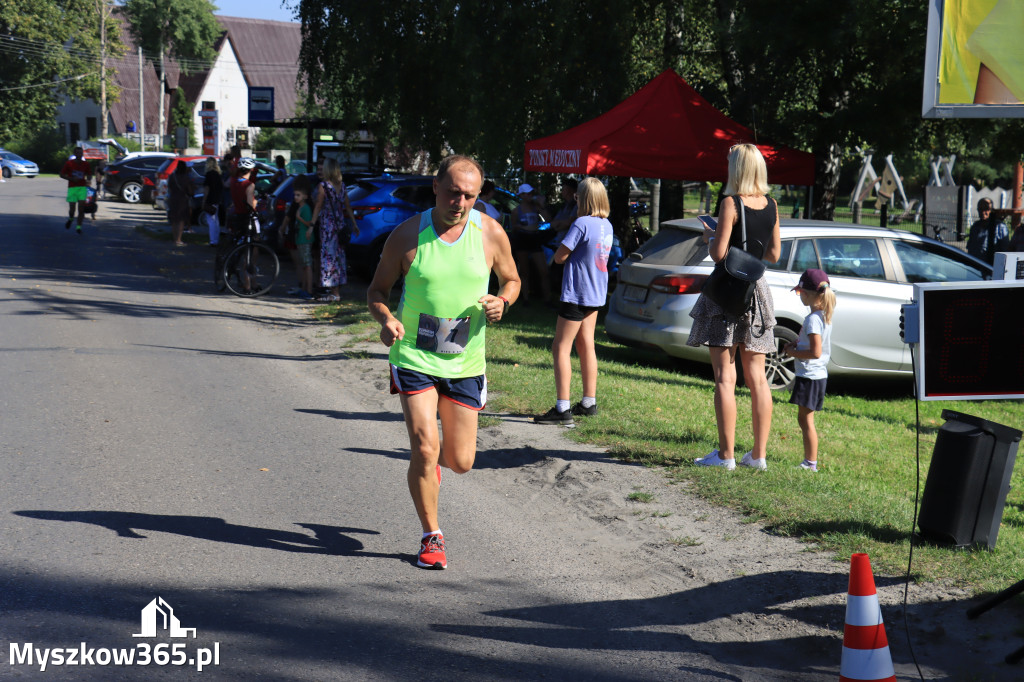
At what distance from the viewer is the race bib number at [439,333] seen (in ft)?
15.7

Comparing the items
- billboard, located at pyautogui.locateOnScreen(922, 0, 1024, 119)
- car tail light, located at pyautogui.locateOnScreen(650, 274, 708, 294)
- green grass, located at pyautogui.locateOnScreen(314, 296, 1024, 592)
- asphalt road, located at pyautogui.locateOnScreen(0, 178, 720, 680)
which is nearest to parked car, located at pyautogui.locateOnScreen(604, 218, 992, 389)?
car tail light, located at pyautogui.locateOnScreen(650, 274, 708, 294)

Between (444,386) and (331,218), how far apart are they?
9.67m

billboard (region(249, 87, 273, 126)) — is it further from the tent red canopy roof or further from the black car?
the tent red canopy roof

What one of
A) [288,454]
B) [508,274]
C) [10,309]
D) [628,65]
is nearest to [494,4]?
[628,65]

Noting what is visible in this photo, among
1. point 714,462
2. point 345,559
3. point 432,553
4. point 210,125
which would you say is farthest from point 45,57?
point 432,553

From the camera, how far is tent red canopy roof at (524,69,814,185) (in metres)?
12.9

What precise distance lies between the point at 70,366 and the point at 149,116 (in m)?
86.2

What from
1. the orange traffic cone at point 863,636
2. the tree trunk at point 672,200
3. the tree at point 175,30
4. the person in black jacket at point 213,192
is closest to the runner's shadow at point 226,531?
the orange traffic cone at point 863,636

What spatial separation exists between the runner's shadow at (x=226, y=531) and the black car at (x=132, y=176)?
34.2 m

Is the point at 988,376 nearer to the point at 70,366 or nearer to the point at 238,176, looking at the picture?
the point at 70,366

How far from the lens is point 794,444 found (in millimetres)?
7688

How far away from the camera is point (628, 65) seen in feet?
51.1

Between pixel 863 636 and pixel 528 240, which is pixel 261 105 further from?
pixel 863 636

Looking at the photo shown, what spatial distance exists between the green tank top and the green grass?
6.23ft
